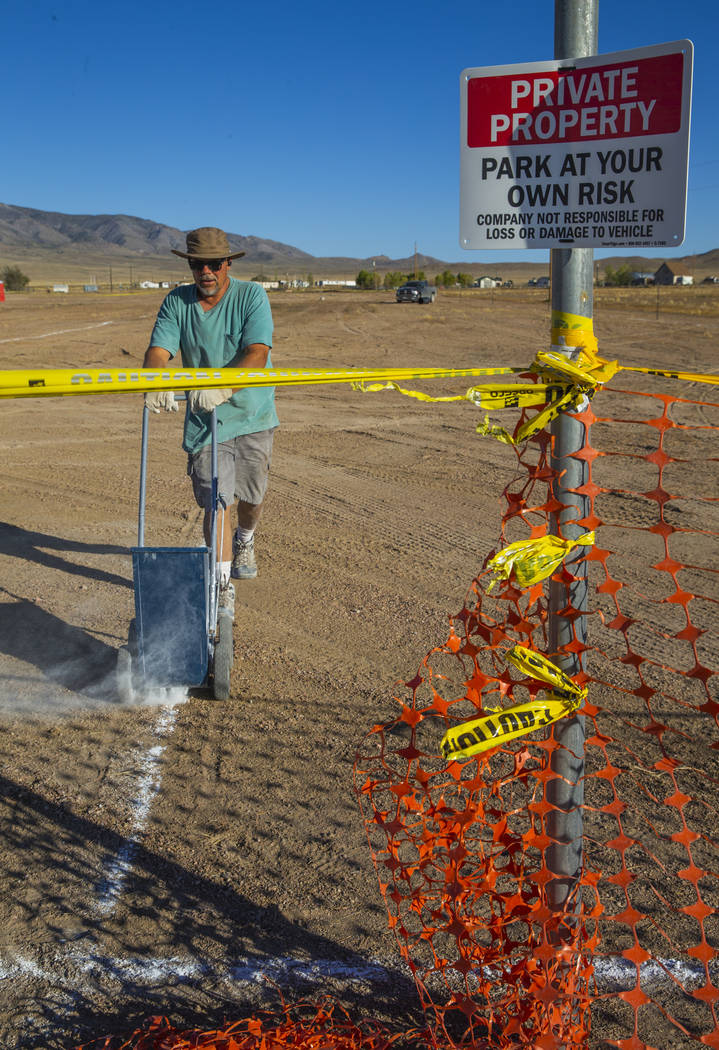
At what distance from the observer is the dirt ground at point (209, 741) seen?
2.66m

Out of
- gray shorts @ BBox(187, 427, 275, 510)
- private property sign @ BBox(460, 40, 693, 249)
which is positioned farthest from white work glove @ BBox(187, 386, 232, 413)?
private property sign @ BBox(460, 40, 693, 249)

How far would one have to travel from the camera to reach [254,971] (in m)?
2.65

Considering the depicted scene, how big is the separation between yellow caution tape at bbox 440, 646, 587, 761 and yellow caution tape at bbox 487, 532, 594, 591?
17 centimetres

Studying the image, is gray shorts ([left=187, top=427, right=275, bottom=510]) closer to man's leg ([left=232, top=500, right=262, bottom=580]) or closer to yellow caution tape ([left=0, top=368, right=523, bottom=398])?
man's leg ([left=232, top=500, right=262, bottom=580])

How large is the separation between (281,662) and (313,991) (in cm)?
220

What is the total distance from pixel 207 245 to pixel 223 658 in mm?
2304

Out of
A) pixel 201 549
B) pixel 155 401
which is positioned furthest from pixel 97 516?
pixel 201 549

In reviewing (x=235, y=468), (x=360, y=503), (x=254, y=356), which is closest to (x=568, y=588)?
(x=254, y=356)

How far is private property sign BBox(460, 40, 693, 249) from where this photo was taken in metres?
1.92

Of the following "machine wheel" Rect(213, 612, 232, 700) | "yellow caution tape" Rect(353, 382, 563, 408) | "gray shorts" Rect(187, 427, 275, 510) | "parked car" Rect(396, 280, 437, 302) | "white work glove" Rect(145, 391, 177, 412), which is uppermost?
"parked car" Rect(396, 280, 437, 302)

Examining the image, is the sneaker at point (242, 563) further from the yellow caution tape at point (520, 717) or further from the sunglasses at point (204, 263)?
the yellow caution tape at point (520, 717)

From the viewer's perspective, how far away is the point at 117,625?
204 inches

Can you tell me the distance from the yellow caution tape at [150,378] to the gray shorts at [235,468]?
2382 mm

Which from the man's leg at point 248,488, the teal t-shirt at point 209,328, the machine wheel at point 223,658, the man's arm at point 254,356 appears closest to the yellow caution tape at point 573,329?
the machine wheel at point 223,658
